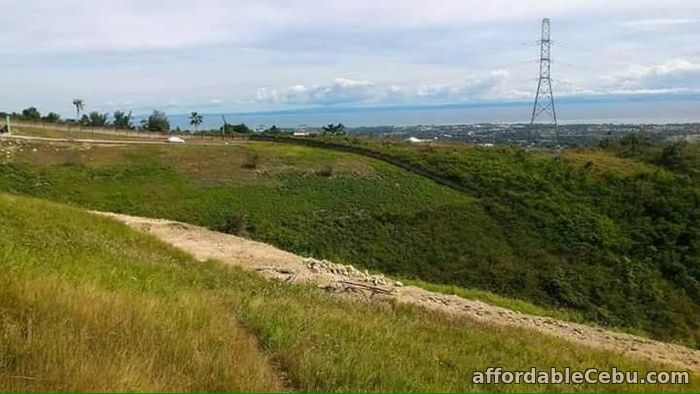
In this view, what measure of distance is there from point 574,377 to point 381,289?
37.5 ft

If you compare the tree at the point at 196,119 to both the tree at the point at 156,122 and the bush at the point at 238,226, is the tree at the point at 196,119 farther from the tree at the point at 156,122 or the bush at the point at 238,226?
the bush at the point at 238,226

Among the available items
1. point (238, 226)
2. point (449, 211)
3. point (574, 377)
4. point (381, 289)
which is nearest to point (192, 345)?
point (574, 377)

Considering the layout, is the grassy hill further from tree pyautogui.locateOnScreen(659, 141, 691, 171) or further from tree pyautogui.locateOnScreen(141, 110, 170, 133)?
tree pyautogui.locateOnScreen(141, 110, 170, 133)

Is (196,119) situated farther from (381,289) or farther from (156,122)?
(381,289)

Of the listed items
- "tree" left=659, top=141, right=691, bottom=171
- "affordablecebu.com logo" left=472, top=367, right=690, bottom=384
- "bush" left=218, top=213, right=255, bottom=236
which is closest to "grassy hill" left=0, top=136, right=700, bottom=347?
"bush" left=218, top=213, right=255, bottom=236

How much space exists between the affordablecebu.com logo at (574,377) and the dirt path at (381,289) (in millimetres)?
5276

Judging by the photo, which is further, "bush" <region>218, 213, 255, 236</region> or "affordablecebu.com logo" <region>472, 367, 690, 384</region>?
"bush" <region>218, 213, 255, 236</region>

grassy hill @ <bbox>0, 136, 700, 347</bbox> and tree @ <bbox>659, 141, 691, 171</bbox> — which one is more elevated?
A: tree @ <bbox>659, 141, 691, 171</bbox>

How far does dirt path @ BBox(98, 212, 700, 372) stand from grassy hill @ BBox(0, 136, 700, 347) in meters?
5.05

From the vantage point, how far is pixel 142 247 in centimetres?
1867

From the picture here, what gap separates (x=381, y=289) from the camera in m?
18.7

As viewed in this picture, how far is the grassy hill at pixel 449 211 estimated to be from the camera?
2880cm

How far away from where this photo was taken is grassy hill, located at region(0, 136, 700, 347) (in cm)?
2880

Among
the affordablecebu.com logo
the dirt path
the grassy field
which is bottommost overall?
the dirt path
